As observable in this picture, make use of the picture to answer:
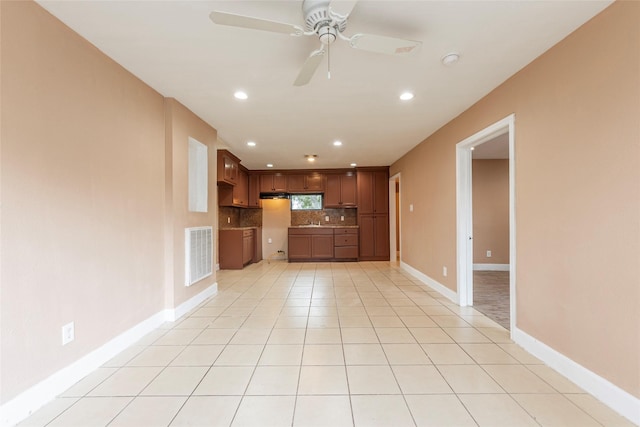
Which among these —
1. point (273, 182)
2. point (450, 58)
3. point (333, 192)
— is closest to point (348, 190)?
point (333, 192)

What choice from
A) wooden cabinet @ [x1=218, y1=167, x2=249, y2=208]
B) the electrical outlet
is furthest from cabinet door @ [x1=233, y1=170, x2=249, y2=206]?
the electrical outlet

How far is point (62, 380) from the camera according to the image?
173 cm

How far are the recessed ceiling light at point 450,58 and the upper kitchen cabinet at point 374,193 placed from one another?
15.3 feet

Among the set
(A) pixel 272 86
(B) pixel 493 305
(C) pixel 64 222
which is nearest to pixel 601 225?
(B) pixel 493 305

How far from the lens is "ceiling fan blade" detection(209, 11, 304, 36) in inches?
52.5

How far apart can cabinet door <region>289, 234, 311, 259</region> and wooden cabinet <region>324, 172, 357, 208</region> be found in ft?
3.29

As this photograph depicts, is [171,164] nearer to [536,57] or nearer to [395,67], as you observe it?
[395,67]

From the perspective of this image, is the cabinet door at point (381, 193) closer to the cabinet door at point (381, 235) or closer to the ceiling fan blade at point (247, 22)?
the cabinet door at point (381, 235)

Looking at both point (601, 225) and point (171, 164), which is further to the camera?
point (171, 164)

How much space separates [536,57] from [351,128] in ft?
6.88

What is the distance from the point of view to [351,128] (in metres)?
3.82

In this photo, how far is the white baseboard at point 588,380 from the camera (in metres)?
1.48

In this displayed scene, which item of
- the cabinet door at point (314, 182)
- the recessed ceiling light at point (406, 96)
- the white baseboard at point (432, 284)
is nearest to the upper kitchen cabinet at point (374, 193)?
the cabinet door at point (314, 182)

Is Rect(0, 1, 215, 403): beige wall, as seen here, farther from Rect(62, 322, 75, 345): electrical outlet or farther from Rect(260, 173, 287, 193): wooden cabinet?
Rect(260, 173, 287, 193): wooden cabinet
